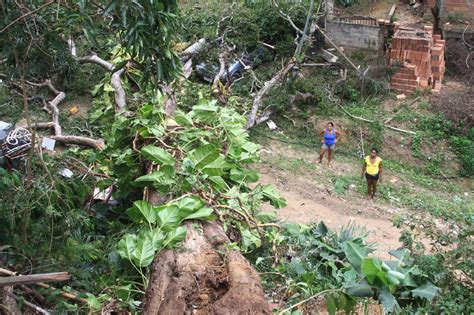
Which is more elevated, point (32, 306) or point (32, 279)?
point (32, 279)

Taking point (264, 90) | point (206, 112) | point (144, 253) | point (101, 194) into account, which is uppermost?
point (206, 112)

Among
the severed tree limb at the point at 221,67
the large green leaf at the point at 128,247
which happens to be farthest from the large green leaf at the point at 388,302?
the severed tree limb at the point at 221,67

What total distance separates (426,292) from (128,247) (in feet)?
8.29

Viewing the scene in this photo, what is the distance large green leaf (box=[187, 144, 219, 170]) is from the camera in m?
5.09

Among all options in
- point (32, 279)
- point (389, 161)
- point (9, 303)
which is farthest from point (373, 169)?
point (32, 279)

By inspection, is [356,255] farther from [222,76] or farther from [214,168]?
[222,76]

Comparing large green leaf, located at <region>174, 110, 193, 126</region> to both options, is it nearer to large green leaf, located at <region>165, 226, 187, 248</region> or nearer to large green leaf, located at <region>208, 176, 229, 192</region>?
large green leaf, located at <region>208, 176, 229, 192</region>

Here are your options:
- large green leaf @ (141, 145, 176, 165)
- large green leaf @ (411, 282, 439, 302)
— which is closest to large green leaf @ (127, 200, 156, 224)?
large green leaf @ (141, 145, 176, 165)

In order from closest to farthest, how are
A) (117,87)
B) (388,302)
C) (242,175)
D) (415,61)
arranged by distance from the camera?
(388,302)
(242,175)
(117,87)
(415,61)

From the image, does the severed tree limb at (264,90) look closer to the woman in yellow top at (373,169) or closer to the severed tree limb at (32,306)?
the woman in yellow top at (373,169)

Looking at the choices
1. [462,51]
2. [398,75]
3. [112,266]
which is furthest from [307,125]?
[112,266]

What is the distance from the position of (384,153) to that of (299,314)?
6587 mm

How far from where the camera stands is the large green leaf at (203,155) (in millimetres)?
5090

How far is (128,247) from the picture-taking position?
14.5ft
